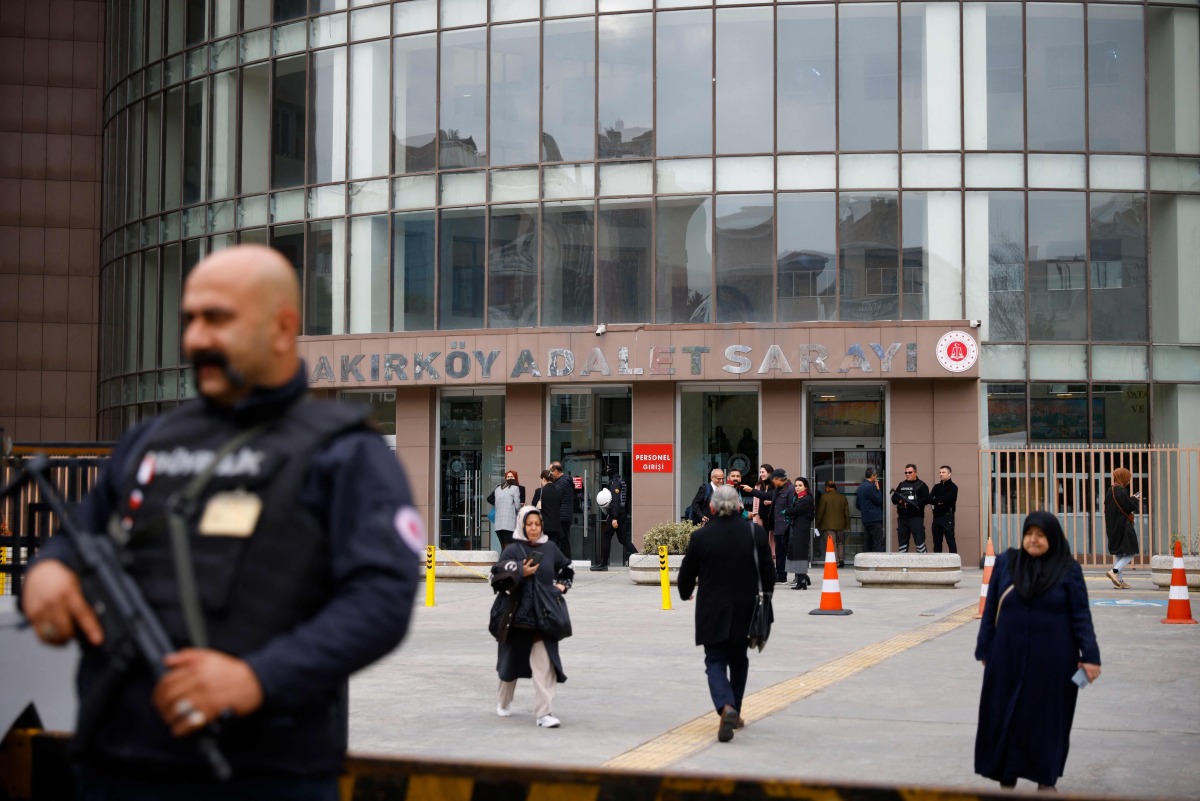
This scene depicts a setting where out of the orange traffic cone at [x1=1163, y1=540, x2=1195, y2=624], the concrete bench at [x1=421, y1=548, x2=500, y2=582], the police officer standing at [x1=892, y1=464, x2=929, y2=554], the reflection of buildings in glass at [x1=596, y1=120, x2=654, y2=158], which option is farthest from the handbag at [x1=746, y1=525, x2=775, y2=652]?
the reflection of buildings in glass at [x1=596, y1=120, x2=654, y2=158]

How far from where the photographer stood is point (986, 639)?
27.0 feet

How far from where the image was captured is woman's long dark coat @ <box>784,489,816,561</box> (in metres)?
22.7

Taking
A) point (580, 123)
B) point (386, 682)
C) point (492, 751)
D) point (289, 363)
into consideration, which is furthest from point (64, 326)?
point (289, 363)

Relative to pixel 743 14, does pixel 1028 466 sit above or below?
below

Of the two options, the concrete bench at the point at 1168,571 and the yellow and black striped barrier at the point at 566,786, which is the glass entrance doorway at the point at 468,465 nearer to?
the concrete bench at the point at 1168,571

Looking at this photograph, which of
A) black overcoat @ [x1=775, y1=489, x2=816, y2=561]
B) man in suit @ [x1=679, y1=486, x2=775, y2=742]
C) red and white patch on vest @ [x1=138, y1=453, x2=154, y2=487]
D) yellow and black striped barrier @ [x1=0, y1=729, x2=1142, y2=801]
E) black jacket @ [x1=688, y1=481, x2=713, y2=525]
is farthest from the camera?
black jacket @ [x1=688, y1=481, x2=713, y2=525]

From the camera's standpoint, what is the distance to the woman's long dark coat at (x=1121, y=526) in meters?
22.1

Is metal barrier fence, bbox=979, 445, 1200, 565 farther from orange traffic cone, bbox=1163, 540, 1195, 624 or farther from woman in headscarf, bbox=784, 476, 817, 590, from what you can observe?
orange traffic cone, bbox=1163, 540, 1195, 624

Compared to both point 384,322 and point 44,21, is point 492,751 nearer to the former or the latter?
point 384,322

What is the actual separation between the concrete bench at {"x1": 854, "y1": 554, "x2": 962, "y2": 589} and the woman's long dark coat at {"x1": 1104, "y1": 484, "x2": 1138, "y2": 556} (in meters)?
2.31

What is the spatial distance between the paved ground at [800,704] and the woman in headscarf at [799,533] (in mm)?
4170

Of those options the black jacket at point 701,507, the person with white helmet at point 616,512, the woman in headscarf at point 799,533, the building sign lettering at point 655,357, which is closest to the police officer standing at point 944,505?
the building sign lettering at point 655,357

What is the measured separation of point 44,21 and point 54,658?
40.7 meters

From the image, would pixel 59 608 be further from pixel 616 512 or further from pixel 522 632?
pixel 616 512
